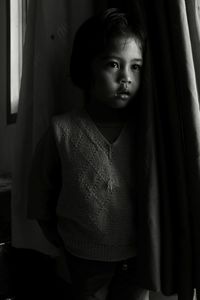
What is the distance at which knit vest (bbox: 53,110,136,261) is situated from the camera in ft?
2.81

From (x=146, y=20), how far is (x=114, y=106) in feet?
0.76

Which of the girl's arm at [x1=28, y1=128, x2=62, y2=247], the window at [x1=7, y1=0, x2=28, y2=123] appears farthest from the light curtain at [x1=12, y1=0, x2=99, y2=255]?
the window at [x1=7, y1=0, x2=28, y2=123]

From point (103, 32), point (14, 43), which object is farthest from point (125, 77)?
point (14, 43)

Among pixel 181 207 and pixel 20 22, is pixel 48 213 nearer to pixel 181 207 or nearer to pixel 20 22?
pixel 181 207

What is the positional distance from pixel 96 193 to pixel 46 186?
0.50 ft

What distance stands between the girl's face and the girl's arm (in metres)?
0.18

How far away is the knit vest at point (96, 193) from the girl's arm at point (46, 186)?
39 millimetres

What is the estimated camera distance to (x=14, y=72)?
1776 millimetres

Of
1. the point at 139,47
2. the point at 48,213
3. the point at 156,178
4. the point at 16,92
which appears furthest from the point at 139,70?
the point at 16,92

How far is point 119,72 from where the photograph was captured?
850 millimetres

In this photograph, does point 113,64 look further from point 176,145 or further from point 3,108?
point 3,108

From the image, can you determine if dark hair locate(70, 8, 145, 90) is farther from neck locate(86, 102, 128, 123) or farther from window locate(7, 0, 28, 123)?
window locate(7, 0, 28, 123)

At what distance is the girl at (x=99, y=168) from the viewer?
0.86 m

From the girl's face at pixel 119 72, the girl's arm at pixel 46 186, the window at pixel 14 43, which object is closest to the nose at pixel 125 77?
the girl's face at pixel 119 72
